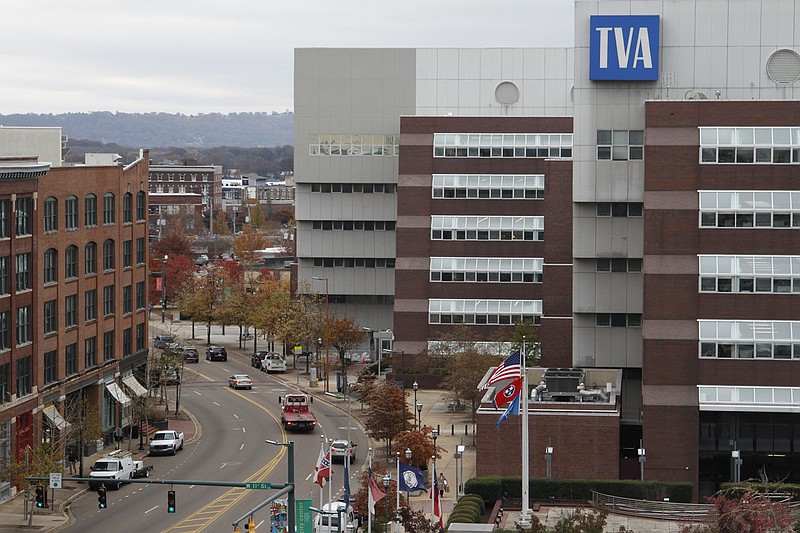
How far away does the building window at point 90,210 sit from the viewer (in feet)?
292

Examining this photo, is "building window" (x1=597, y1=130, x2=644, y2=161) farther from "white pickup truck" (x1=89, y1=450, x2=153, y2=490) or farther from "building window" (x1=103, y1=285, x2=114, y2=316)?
"white pickup truck" (x1=89, y1=450, x2=153, y2=490)

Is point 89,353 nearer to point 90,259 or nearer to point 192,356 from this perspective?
point 90,259

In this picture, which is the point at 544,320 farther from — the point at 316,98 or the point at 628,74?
the point at 316,98

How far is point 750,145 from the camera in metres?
77.4

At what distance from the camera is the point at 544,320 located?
94562mm

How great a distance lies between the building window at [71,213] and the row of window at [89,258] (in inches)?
47.9

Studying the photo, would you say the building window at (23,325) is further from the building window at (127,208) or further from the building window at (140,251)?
the building window at (140,251)

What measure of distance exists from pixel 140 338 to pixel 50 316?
16.5 m

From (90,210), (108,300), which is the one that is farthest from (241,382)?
(90,210)

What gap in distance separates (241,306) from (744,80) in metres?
68.1

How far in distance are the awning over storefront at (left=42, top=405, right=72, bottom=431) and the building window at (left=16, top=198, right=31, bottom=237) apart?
377 inches

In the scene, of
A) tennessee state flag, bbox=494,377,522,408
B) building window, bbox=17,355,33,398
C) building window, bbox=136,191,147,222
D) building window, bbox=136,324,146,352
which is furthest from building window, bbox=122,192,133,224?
tennessee state flag, bbox=494,377,522,408

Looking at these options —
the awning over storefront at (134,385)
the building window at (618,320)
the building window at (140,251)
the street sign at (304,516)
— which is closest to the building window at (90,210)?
the building window at (140,251)

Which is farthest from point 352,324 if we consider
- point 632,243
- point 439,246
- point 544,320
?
point 632,243
